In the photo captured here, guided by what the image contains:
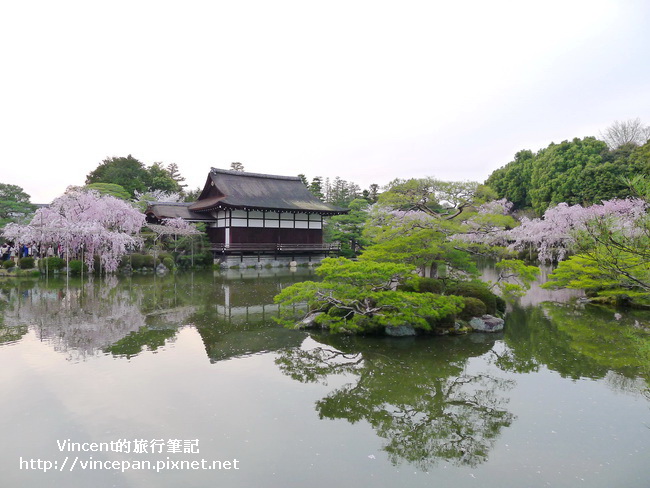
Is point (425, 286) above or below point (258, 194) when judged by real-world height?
below

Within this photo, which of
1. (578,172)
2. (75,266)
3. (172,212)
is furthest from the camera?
(578,172)

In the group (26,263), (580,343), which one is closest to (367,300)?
(580,343)

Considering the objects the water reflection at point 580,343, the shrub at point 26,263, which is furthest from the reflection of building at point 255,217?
the water reflection at point 580,343

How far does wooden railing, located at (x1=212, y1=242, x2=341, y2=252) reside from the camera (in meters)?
26.3

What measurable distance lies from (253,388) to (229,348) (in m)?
2.31

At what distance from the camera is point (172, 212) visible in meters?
28.4

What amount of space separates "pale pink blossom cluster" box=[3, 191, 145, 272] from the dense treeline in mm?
26137

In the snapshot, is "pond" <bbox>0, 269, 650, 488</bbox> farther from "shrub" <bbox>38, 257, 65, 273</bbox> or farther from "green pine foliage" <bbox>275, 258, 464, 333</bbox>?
"shrub" <bbox>38, 257, 65, 273</bbox>

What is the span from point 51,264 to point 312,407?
758 inches

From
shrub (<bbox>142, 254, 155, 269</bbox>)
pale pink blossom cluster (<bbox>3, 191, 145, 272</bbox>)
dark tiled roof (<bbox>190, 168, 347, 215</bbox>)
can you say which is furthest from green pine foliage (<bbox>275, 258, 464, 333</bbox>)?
dark tiled roof (<bbox>190, 168, 347, 215</bbox>)

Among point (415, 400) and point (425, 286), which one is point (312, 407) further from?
point (425, 286)

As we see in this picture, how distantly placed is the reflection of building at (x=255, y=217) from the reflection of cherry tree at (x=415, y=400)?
19.2 m

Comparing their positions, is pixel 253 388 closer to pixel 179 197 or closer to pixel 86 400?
pixel 86 400

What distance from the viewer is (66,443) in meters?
4.76
